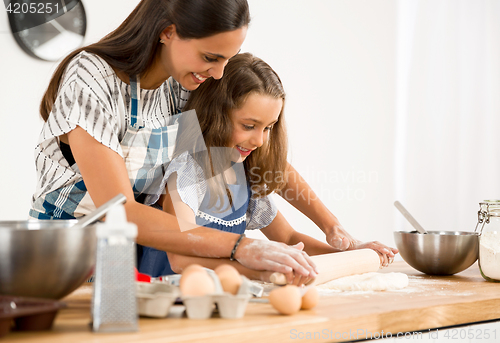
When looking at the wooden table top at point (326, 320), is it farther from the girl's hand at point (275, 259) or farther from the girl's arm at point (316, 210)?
the girl's arm at point (316, 210)

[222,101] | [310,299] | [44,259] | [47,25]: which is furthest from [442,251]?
[47,25]

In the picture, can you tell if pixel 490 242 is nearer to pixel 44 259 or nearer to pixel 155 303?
pixel 155 303

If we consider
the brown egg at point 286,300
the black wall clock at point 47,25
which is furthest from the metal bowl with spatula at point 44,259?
the black wall clock at point 47,25

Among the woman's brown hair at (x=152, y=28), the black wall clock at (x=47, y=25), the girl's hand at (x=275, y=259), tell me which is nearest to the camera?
the girl's hand at (x=275, y=259)

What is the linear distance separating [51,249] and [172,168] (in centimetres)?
73

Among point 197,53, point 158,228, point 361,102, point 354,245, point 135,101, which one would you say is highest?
point 361,102

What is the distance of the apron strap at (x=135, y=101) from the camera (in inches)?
47.4

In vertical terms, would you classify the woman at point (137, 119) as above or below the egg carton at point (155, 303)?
above

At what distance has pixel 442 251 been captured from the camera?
1.22 metres

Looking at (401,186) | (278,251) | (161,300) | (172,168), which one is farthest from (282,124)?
(401,186)

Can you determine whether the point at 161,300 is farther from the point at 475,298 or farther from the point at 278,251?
the point at 475,298

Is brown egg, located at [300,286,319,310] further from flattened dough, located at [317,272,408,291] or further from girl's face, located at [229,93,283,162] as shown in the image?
girl's face, located at [229,93,283,162]

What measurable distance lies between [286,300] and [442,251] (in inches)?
27.1

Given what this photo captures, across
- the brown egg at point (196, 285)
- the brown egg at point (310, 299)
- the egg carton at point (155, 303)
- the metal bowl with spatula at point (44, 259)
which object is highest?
the metal bowl with spatula at point (44, 259)
